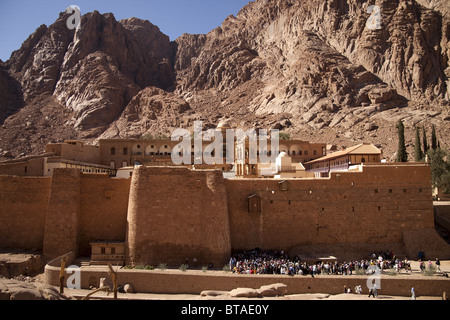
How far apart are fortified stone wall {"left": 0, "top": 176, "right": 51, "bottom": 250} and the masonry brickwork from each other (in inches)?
2.0

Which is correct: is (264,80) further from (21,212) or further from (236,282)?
(236,282)

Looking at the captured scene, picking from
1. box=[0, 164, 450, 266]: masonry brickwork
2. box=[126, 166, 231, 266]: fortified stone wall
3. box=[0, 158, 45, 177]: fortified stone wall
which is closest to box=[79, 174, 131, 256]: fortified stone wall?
box=[0, 164, 450, 266]: masonry brickwork

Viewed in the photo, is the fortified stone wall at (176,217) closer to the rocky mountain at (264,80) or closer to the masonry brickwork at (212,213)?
the masonry brickwork at (212,213)

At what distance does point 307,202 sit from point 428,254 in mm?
6698

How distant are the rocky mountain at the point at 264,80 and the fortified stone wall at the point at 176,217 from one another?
3534 centimetres

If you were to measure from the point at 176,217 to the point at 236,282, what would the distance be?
461cm

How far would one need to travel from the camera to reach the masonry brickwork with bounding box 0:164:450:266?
19.0m

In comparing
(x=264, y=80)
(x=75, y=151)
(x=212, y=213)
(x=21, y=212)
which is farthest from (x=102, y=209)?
(x=264, y=80)

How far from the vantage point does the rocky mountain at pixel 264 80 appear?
60.4 metres

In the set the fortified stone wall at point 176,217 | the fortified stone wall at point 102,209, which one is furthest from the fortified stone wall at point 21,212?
the fortified stone wall at point 176,217

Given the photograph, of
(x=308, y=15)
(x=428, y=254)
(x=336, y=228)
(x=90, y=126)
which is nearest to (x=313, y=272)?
(x=336, y=228)

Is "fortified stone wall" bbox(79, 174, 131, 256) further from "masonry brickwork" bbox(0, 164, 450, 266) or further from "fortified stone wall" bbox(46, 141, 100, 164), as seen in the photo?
"fortified stone wall" bbox(46, 141, 100, 164)

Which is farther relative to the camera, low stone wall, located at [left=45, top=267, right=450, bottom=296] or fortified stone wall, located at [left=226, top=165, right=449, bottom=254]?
fortified stone wall, located at [left=226, top=165, right=449, bottom=254]

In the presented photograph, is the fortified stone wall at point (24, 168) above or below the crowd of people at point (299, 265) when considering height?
above
